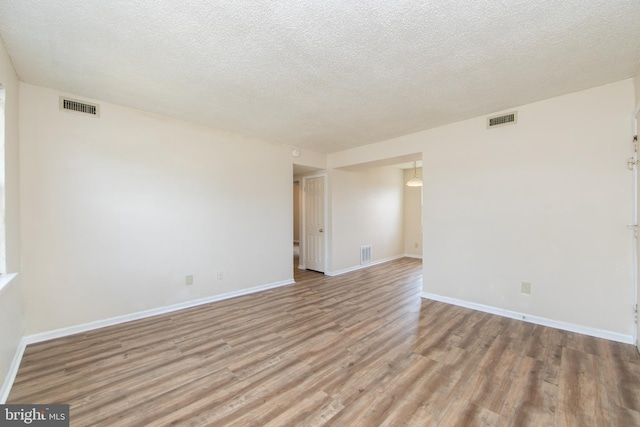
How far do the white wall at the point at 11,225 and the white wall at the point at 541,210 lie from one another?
4.53 meters

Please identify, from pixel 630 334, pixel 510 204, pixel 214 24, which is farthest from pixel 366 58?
pixel 630 334

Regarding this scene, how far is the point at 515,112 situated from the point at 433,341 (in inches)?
115

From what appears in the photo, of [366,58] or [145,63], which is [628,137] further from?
[145,63]

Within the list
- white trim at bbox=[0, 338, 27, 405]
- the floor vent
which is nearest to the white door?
the floor vent

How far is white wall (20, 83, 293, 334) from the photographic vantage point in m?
2.64

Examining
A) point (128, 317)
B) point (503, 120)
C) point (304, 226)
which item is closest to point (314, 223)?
point (304, 226)

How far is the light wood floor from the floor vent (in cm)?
273

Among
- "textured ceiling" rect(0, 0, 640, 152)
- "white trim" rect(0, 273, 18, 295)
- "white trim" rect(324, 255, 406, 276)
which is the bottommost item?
"white trim" rect(324, 255, 406, 276)

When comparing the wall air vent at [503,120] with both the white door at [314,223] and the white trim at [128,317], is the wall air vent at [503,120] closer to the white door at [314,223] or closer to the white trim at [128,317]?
the white door at [314,223]

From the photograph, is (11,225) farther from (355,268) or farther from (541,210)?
(541,210)

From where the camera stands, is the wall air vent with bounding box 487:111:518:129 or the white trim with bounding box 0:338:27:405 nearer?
the white trim with bounding box 0:338:27:405

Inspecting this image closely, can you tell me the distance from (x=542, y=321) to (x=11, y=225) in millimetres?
5466

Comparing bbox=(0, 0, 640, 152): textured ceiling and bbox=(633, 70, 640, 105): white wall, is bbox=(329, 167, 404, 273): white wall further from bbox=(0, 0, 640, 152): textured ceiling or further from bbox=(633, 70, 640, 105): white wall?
bbox=(633, 70, 640, 105): white wall

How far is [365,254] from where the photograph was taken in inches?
243
